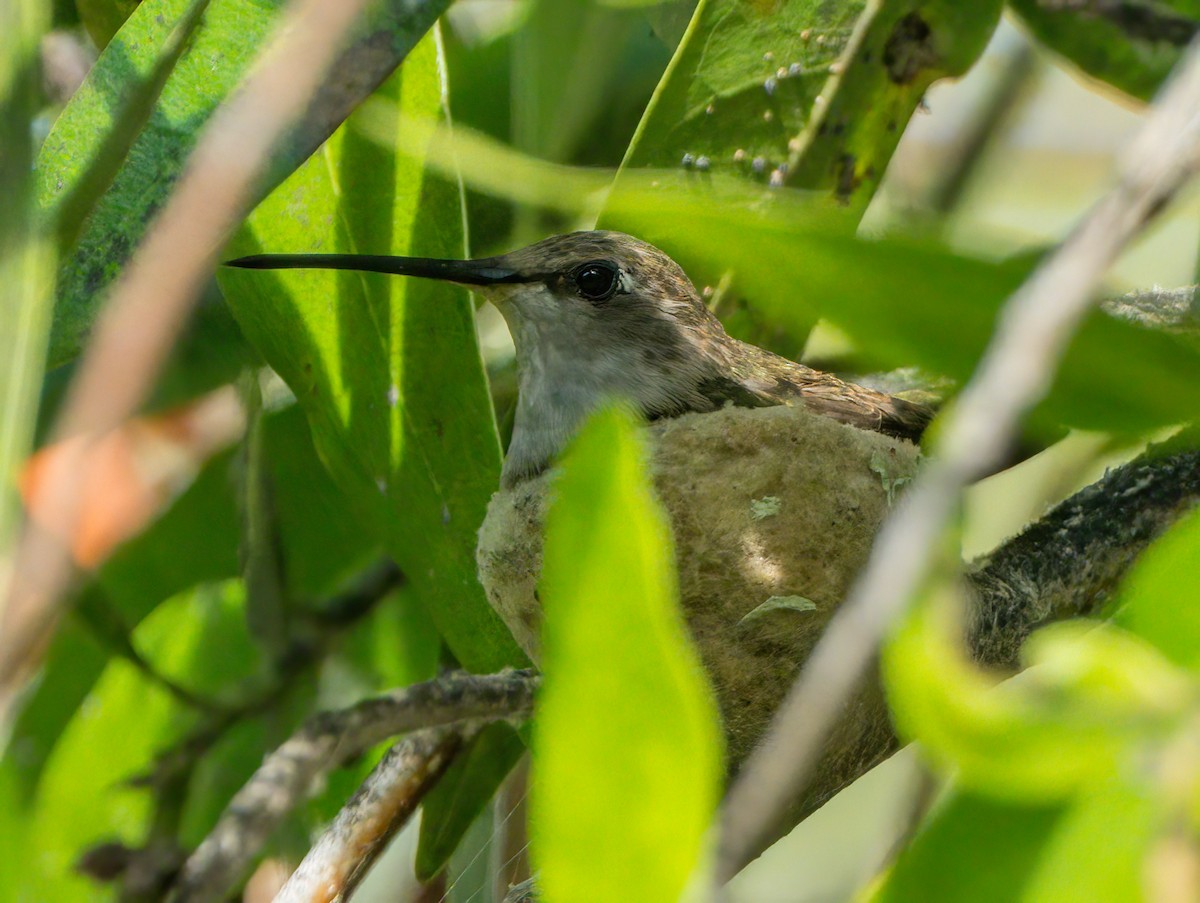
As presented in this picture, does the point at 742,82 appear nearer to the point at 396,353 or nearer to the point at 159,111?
the point at 396,353

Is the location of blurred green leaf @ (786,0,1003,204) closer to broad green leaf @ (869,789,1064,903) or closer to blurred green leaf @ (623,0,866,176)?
blurred green leaf @ (623,0,866,176)

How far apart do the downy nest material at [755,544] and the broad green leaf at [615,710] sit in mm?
1004

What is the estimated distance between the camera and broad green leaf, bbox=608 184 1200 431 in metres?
0.85

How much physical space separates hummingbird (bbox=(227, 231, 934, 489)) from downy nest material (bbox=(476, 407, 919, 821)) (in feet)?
0.82

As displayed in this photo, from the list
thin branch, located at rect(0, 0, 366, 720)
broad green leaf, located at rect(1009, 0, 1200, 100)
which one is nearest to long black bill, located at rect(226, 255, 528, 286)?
thin branch, located at rect(0, 0, 366, 720)

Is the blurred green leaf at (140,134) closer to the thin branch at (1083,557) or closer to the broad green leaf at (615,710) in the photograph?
the broad green leaf at (615,710)

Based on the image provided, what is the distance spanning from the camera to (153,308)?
723 mm

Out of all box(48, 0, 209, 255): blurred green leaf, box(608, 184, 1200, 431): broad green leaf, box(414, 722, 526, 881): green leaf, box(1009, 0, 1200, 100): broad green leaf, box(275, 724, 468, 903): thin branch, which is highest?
box(1009, 0, 1200, 100): broad green leaf

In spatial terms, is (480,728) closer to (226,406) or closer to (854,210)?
(854,210)

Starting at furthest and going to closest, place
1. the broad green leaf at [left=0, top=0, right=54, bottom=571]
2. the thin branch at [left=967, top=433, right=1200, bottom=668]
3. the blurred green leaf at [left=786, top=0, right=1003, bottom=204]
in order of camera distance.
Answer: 1. the blurred green leaf at [left=786, top=0, right=1003, bottom=204]
2. the thin branch at [left=967, top=433, right=1200, bottom=668]
3. the broad green leaf at [left=0, top=0, right=54, bottom=571]

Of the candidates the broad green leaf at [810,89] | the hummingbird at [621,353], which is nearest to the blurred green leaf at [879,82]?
the broad green leaf at [810,89]

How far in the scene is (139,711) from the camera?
2.47 meters

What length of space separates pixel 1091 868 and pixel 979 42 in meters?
1.74

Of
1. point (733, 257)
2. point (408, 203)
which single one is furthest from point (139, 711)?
point (733, 257)
